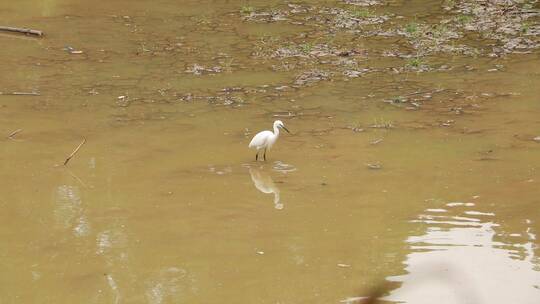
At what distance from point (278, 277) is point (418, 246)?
1.19 m

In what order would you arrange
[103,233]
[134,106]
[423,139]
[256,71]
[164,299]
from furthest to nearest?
[256,71] → [134,106] → [423,139] → [103,233] → [164,299]

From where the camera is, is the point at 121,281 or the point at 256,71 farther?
the point at 256,71

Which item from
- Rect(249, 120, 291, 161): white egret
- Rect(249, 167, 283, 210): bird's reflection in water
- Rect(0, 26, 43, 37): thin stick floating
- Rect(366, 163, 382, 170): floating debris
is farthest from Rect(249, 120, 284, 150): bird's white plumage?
Rect(0, 26, 43, 37): thin stick floating

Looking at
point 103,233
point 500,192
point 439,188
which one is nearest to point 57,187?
point 103,233

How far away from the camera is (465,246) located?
6652 millimetres

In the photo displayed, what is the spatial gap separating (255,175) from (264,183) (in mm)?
293

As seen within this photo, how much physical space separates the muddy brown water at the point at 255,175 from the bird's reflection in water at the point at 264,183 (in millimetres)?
37

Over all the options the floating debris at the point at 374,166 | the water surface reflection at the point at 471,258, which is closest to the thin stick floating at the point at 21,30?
the floating debris at the point at 374,166

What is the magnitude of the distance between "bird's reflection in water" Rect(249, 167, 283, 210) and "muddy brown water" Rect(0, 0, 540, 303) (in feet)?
0.12

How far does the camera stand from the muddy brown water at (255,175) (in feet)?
20.6

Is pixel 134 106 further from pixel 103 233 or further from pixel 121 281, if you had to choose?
pixel 121 281

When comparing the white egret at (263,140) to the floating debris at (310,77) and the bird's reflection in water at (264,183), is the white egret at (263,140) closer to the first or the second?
the bird's reflection in water at (264,183)

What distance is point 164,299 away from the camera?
5898 millimetres

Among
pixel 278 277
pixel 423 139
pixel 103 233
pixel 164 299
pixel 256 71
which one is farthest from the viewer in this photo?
pixel 256 71
